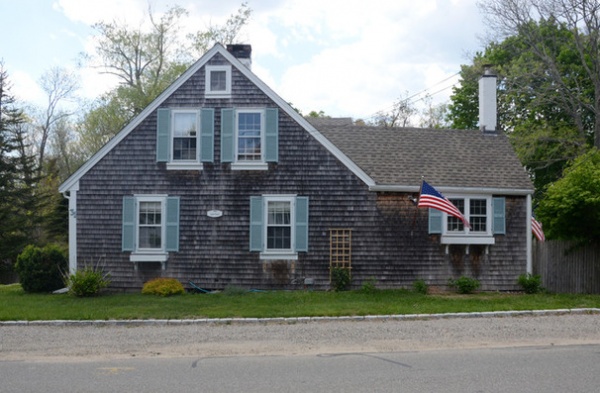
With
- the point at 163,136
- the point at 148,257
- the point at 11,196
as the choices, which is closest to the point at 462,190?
the point at 163,136

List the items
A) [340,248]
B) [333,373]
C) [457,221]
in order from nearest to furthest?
[333,373], [340,248], [457,221]

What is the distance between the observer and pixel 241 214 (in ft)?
63.4

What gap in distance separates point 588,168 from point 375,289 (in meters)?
7.04

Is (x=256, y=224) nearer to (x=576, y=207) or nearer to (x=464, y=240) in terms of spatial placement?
(x=464, y=240)

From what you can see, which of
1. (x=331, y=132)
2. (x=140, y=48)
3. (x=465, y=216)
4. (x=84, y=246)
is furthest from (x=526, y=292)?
(x=140, y=48)

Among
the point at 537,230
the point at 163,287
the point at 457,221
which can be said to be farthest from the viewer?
the point at 537,230

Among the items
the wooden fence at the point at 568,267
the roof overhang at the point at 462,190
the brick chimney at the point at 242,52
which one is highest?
the brick chimney at the point at 242,52

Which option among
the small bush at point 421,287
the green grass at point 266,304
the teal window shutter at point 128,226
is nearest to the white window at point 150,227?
the teal window shutter at point 128,226

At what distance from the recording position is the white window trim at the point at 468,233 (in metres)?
19.4

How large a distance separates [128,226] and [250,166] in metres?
3.95

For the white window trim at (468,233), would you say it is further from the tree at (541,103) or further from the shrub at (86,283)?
the tree at (541,103)

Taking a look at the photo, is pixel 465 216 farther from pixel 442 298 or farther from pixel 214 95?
pixel 214 95

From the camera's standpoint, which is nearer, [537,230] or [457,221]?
[457,221]

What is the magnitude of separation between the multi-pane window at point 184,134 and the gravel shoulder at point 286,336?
686 centimetres
